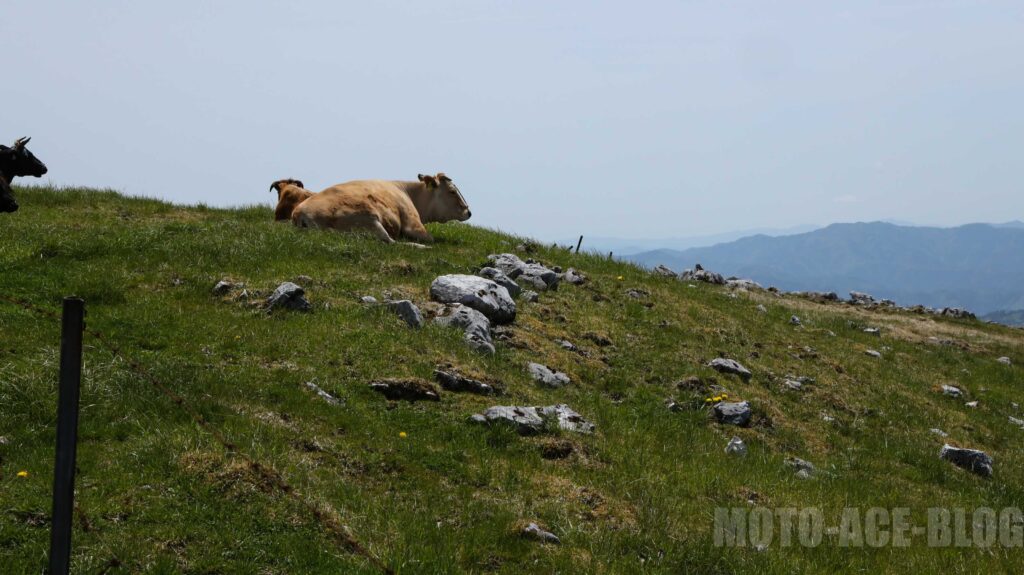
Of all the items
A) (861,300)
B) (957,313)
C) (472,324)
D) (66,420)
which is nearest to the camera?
(66,420)

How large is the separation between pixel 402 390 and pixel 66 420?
629 cm

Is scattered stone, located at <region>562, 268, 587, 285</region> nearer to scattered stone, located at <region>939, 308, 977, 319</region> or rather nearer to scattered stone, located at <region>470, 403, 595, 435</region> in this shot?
scattered stone, located at <region>470, 403, 595, 435</region>

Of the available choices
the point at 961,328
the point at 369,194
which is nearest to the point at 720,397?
the point at 369,194

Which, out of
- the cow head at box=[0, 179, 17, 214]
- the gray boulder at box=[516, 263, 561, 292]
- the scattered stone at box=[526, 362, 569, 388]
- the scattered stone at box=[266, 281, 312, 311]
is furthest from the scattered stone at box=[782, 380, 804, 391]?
the cow head at box=[0, 179, 17, 214]

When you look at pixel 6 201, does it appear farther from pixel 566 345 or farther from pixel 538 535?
pixel 538 535

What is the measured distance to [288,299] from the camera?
13.4 m

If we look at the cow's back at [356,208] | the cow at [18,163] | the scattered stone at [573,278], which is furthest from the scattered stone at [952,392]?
the cow at [18,163]

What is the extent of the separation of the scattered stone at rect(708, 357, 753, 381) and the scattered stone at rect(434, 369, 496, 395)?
576 cm

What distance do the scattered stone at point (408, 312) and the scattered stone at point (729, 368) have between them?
5.81 metres

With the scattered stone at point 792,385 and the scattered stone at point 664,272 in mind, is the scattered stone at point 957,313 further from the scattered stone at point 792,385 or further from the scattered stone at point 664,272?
the scattered stone at point 792,385

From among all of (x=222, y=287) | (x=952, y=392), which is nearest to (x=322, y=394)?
(x=222, y=287)

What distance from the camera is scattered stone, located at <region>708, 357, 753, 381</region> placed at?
611 inches

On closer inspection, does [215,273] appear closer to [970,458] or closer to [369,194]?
[369,194]

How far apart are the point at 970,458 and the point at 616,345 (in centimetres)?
625
